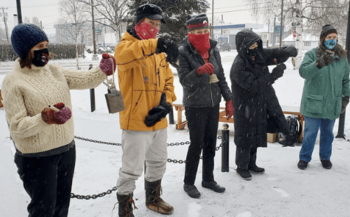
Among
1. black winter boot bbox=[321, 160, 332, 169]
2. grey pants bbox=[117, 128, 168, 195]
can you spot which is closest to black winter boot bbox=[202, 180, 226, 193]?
grey pants bbox=[117, 128, 168, 195]

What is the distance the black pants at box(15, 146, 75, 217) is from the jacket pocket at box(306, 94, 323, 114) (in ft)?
10.6

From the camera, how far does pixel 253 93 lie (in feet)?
12.6

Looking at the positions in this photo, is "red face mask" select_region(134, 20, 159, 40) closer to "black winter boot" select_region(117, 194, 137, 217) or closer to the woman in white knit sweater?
the woman in white knit sweater

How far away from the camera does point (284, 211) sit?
327cm

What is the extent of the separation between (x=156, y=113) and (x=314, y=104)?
2.42 meters

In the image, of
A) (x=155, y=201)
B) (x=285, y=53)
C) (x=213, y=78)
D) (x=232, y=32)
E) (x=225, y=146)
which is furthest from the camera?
(x=232, y=32)

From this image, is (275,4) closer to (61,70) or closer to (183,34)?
(183,34)

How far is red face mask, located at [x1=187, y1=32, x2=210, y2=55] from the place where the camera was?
337cm

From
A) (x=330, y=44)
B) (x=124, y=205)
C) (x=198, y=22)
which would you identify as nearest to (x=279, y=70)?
(x=330, y=44)

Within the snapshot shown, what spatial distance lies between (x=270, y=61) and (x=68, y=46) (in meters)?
35.4

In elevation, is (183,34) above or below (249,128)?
above

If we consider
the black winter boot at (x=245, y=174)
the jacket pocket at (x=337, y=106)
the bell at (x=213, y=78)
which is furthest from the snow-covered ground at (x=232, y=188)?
the bell at (x=213, y=78)

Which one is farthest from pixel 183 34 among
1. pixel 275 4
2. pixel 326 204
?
pixel 326 204

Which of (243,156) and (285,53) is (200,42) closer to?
(285,53)
